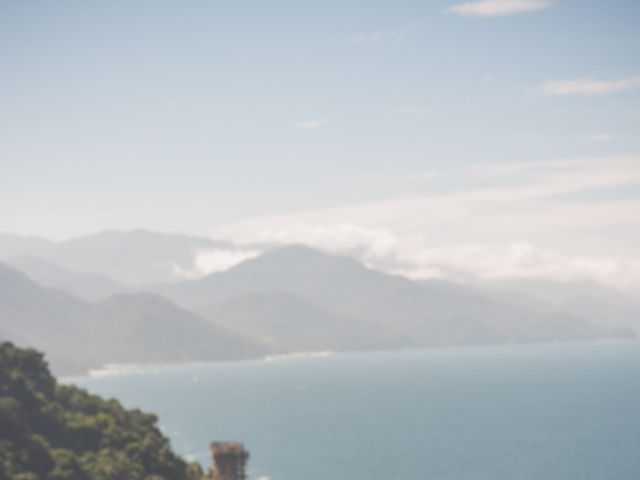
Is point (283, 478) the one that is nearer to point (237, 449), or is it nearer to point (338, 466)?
point (338, 466)

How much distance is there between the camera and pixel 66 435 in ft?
322

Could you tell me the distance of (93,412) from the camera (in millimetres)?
110875

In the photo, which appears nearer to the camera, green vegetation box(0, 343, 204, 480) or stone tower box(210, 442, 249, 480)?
stone tower box(210, 442, 249, 480)

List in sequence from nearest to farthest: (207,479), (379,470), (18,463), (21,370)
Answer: (18,463) → (207,479) → (21,370) → (379,470)

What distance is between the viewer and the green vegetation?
86625 mm

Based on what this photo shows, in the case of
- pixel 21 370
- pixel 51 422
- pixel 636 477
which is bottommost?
pixel 636 477

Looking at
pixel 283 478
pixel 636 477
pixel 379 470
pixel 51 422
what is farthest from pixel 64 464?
pixel 636 477

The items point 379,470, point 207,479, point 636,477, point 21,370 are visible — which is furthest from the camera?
point 379,470

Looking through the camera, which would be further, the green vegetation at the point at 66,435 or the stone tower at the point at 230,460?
the green vegetation at the point at 66,435

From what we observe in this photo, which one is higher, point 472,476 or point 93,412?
point 93,412

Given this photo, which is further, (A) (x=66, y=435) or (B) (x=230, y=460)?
(A) (x=66, y=435)

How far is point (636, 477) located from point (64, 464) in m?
122

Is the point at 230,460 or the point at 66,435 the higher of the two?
the point at 66,435

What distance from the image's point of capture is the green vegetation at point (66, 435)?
8662 cm
